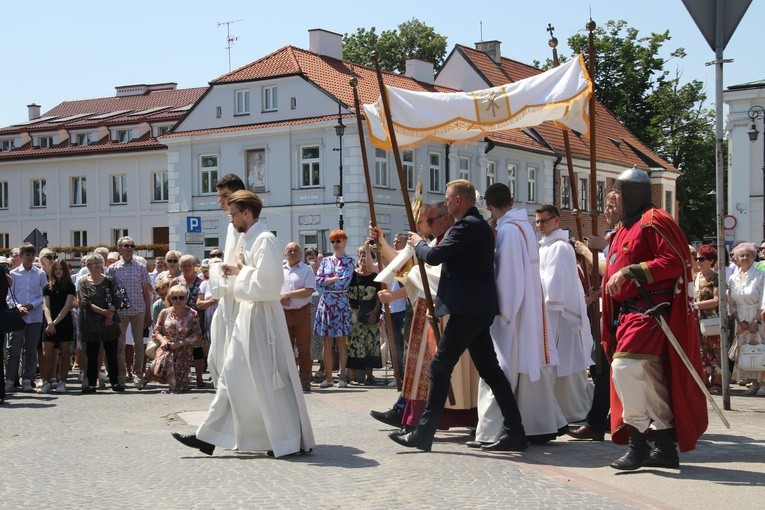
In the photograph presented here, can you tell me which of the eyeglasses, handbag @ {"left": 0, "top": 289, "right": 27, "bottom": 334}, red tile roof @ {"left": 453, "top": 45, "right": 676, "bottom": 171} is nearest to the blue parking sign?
handbag @ {"left": 0, "top": 289, "right": 27, "bottom": 334}

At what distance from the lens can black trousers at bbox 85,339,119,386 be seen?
1655 centimetres

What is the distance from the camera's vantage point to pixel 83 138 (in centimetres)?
6762

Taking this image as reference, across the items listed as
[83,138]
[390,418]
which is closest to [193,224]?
[390,418]

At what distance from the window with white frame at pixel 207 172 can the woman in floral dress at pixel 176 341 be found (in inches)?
1463

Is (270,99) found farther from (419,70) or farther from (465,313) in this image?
(465,313)

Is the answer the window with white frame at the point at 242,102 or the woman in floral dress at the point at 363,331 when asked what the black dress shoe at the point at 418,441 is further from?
the window with white frame at the point at 242,102

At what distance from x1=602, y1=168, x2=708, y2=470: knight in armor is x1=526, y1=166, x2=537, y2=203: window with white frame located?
167 feet

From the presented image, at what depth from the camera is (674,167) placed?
226 ft

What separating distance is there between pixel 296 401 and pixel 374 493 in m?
1.92

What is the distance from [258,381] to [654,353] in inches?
118

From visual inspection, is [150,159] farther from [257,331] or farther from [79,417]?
[257,331]

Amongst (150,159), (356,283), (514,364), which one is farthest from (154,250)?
(514,364)

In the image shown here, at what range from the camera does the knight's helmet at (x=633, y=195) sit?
28.6 ft

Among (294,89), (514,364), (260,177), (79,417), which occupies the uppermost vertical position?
(294,89)
